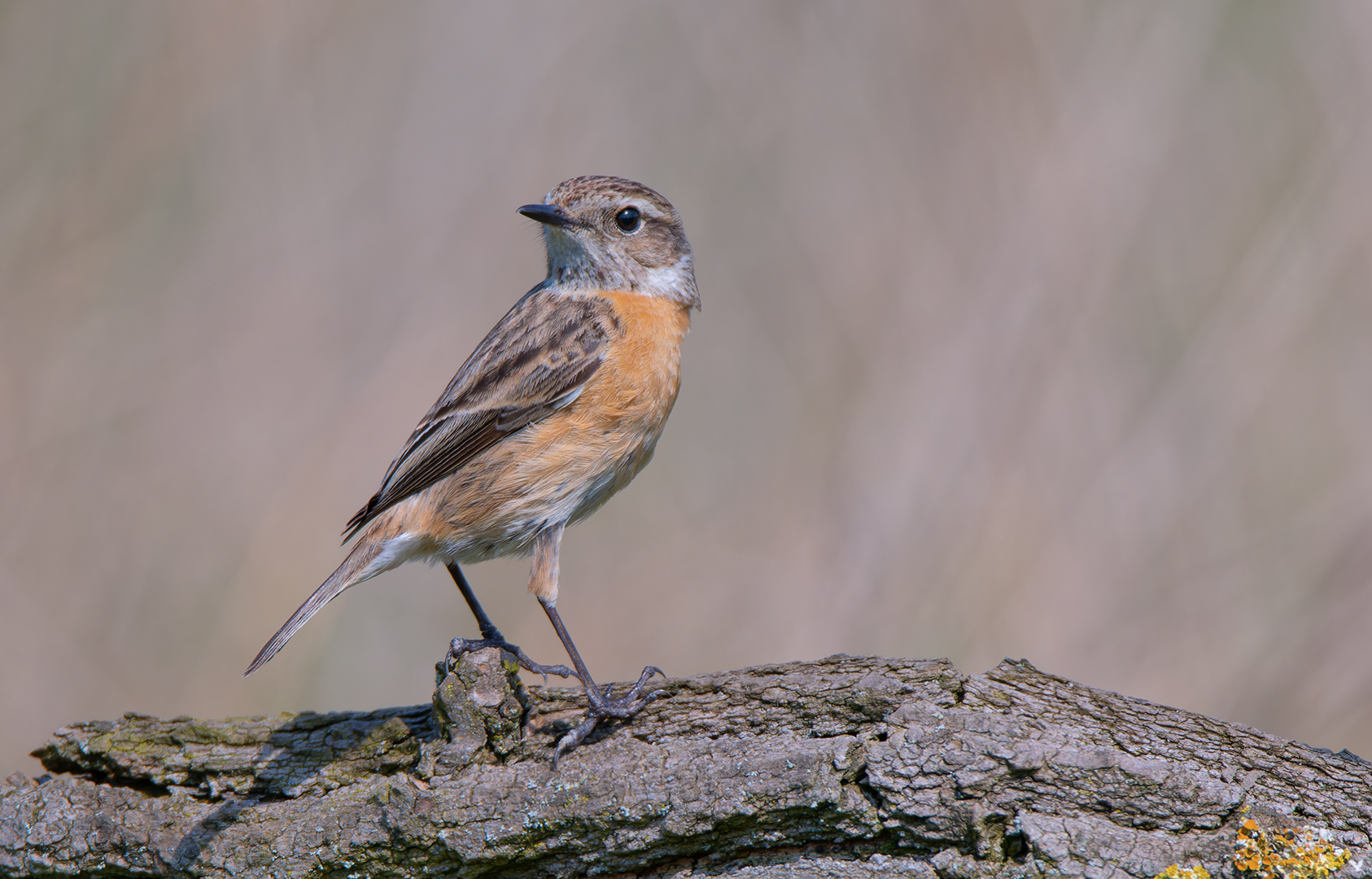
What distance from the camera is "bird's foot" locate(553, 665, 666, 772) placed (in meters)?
3.29

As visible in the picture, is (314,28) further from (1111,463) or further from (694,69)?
(1111,463)

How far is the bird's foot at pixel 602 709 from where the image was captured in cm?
329

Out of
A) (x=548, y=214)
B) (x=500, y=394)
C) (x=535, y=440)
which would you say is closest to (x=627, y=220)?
(x=548, y=214)

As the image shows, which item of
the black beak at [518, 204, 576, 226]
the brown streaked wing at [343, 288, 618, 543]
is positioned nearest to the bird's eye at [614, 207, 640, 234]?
the black beak at [518, 204, 576, 226]

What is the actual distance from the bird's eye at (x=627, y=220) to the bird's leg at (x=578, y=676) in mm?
1606

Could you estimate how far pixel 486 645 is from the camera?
377cm

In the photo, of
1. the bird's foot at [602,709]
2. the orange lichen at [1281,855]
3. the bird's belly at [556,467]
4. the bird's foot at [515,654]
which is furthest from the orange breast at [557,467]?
the orange lichen at [1281,855]

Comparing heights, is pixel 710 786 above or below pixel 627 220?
below

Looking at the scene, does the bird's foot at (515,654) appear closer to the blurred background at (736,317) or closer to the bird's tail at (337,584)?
the bird's tail at (337,584)

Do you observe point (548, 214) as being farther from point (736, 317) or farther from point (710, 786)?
point (710, 786)

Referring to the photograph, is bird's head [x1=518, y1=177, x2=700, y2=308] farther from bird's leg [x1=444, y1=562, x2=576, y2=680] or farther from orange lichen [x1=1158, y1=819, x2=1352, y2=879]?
orange lichen [x1=1158, y1=819, x2=1352, y2=879]

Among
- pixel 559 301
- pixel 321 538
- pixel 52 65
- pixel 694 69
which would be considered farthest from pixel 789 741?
pixel 52 65

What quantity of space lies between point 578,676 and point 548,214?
7.33 feet

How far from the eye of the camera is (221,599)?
653 cm
